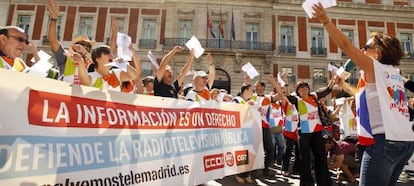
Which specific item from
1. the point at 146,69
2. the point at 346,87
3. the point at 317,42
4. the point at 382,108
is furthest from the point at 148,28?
the point at 382,108

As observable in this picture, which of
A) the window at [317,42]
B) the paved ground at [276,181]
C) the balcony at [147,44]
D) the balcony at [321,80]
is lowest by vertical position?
the paved ground at [276,181]

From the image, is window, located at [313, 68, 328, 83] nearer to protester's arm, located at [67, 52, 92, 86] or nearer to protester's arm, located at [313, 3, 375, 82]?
protester's arm, located at [313, 3, 375, 82]

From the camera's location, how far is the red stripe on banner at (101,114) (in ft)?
7.51

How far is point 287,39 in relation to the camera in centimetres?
2400

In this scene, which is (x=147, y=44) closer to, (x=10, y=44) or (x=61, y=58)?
(x=61, y=58)

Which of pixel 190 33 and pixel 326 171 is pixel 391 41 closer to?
pixel 326 171

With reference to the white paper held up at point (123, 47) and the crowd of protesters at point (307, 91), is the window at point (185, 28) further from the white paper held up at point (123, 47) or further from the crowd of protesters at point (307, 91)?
the white paper held up at point (123, 47)

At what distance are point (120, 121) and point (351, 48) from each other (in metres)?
2.19

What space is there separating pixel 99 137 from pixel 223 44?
807 inches

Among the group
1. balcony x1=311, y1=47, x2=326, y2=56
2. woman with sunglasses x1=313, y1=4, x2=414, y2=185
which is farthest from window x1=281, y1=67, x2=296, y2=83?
woman with sunglasses x1=313, y1=4, x2=414, y2=185

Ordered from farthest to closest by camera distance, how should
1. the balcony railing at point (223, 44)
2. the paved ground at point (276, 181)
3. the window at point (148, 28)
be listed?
the window at point (148, 28), the balcony railing at point (223, 44), the paved ground at point (276, 181)

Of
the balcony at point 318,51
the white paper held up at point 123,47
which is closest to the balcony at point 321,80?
the balcony at point 318,51

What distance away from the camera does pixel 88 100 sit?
2.70 meters

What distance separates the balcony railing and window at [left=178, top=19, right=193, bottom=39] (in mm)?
692
